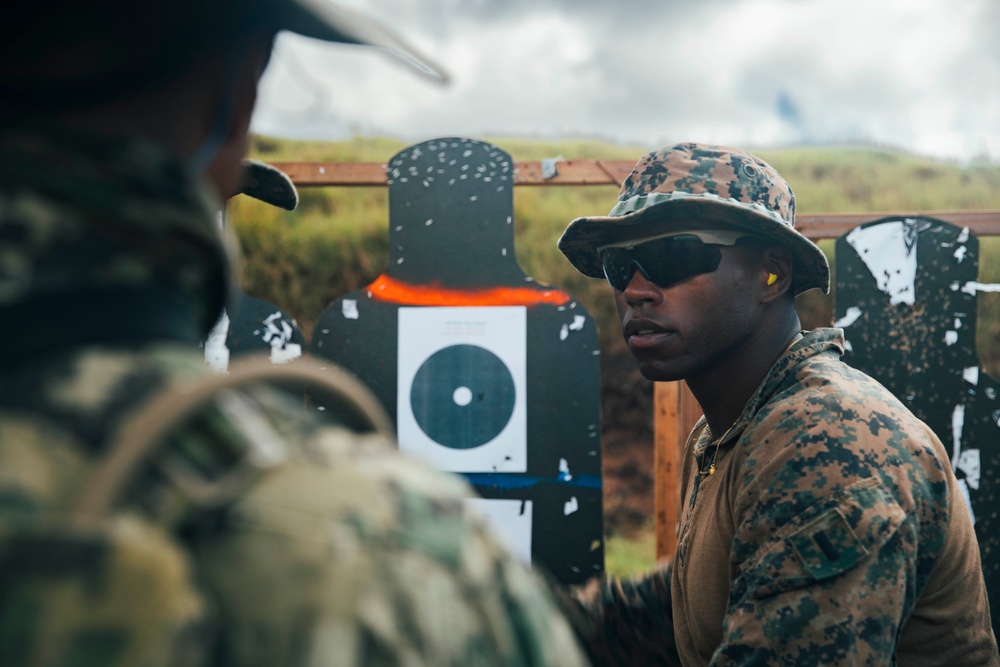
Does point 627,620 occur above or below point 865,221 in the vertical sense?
below

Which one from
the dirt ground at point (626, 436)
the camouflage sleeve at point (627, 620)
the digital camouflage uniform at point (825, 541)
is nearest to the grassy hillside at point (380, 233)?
the dirt ground at point (626, 436)

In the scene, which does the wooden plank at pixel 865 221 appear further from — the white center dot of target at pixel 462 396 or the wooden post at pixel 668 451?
the white center dot of target at pixel 462 396

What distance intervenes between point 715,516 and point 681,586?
8.5 inches

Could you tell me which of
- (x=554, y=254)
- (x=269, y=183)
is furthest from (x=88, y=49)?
(x=554, y=254)

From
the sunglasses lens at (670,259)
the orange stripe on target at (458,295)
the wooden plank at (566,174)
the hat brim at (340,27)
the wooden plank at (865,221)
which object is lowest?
the orange stripe on target at (458,295)

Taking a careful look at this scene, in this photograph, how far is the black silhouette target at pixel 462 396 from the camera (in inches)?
126

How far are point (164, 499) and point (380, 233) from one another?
23.6 ft

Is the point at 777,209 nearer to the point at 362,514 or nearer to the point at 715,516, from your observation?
the point at 715,516

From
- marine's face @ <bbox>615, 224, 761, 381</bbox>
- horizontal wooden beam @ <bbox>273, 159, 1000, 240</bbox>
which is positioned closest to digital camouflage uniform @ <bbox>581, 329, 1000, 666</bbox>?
marine's face @ <bbox>615, 224, 761, 381</bbox>

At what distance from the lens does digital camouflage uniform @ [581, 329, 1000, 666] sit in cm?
130

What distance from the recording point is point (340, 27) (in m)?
0.68

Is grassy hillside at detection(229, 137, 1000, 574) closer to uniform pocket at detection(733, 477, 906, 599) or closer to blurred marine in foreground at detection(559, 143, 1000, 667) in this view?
blurred marine in foreground at detection(559, 143, 1000, 667)

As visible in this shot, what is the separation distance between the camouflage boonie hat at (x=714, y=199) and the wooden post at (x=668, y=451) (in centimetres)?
127

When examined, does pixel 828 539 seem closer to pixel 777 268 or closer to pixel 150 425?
pixel 777 268
